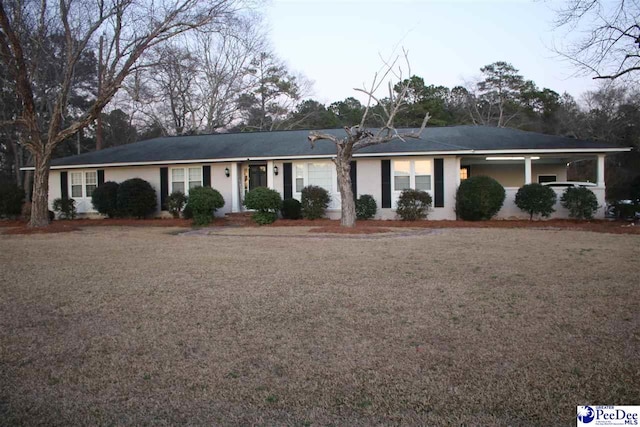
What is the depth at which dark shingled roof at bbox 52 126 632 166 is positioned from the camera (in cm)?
1728

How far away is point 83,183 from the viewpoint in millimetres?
20891

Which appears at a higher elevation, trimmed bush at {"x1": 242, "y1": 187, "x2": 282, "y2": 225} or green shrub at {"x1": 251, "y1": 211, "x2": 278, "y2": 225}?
trimmed bush at {"x1": 242, "y1": 187, "x2": 282, "y2": 225}

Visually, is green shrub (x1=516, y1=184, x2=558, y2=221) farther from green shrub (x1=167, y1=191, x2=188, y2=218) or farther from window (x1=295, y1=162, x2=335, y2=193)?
green shrub (x1=167, y1=191, x2=188, y2=218)

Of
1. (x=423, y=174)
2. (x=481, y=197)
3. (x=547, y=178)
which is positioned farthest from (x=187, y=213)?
(x=547, y=178)

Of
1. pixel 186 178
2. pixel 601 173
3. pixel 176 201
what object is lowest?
pixel 176 201

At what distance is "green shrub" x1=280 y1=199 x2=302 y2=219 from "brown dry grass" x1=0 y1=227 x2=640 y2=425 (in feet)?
30.1

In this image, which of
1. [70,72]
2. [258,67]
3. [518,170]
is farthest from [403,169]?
[258,67]

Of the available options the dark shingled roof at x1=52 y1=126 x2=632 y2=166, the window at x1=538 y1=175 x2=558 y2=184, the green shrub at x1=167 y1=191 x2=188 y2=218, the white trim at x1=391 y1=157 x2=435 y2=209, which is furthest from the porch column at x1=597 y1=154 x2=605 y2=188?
the green shrub at x1=167 y1=191 x2=188 y2=218

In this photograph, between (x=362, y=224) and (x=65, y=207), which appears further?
(x=65, y=207)

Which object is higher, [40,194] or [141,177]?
[141,177]

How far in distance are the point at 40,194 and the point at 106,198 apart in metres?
3.27

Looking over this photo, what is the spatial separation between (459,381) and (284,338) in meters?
1.68

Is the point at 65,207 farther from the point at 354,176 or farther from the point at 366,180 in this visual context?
the point at 366,180

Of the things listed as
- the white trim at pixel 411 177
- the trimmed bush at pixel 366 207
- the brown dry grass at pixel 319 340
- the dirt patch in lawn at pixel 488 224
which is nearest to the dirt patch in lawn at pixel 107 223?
the dirt patch in lawn at pixel 488 224
